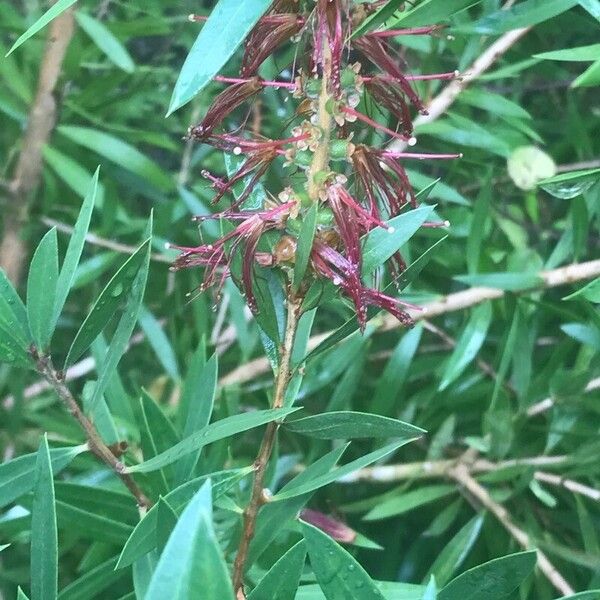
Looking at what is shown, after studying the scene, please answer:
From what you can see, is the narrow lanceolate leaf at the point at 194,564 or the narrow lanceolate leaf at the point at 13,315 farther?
the narrow lanceolate leaf at the point at 13,315

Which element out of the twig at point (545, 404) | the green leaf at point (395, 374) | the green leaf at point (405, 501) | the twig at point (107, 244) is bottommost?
the green leaf at point (405, 501)

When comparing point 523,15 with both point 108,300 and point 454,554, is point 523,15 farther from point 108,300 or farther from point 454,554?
point 454,554

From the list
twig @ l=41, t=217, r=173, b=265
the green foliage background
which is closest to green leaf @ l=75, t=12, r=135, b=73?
the green foliage background

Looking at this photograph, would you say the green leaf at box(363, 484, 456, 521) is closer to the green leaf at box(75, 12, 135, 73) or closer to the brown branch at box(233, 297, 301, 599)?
the brown branch at box(233, 297, 301, 599)

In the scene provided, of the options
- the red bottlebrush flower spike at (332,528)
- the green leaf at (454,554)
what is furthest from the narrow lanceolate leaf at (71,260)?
the green leaf at (454,554)

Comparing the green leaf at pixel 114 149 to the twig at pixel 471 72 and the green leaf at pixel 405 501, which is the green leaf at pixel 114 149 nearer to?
the twig at pixel 471 72
